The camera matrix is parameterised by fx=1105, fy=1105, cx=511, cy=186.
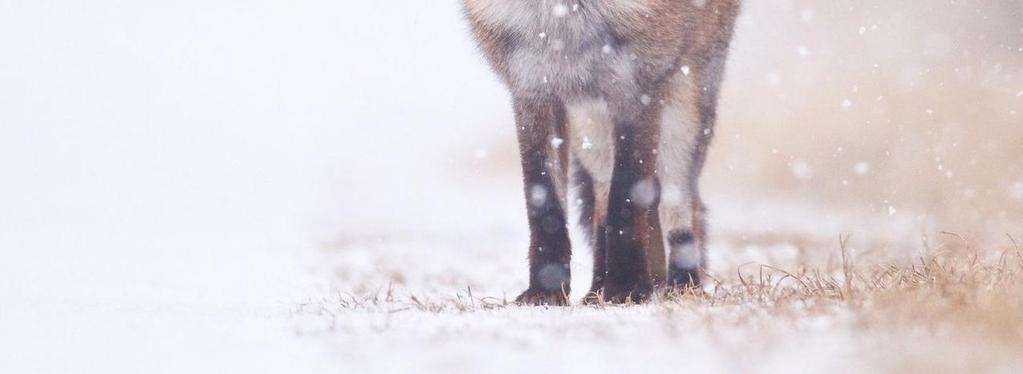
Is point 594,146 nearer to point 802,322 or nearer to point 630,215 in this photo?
point 630,215

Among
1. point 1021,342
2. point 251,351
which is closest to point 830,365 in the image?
point 1021,342

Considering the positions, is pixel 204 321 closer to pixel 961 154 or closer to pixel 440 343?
pixel 440 343

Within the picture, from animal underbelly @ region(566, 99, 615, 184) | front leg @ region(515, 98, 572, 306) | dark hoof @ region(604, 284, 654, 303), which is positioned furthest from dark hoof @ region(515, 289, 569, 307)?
animal underbelly @ region(566, 99, 615, 184)

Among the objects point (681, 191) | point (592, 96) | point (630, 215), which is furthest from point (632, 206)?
point (681, 191)

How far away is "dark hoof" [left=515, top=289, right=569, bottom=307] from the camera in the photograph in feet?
14.4

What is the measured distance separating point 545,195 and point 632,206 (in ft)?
Result: 1.19

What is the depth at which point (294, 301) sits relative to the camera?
4.80m

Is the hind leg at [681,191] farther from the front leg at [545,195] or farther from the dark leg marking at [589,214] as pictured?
the front leg at [545,195]

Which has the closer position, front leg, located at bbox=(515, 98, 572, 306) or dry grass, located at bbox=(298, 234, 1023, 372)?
dry grass, located at bbox=(298, 234, 1023, 372)

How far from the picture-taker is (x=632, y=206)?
447 cm

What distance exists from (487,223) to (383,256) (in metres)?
2.39

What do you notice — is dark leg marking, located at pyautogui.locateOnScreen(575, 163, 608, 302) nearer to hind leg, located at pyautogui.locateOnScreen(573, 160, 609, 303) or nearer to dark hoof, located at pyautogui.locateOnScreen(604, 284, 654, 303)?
hind leg, located at pyautogui.locateOnScreen(573, 160, 609, 303)

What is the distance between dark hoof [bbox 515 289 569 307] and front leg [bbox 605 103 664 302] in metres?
0.19

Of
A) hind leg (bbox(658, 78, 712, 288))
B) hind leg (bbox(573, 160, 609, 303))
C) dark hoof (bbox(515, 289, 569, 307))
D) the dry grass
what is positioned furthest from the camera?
hind leg (bbox(658, 78, 712, 288))
